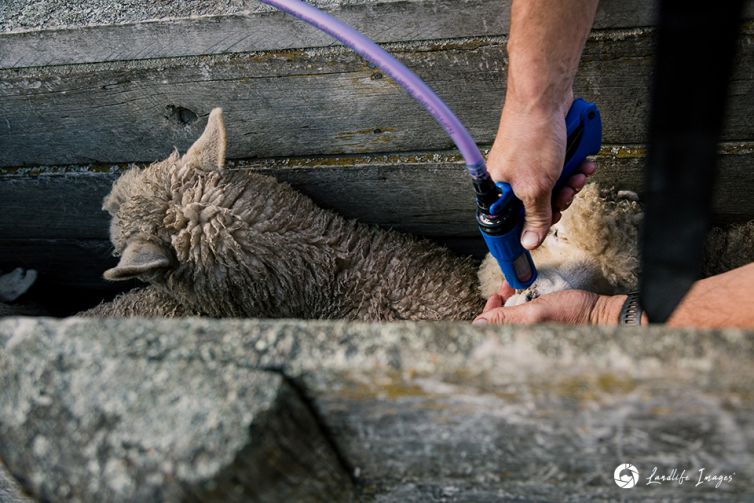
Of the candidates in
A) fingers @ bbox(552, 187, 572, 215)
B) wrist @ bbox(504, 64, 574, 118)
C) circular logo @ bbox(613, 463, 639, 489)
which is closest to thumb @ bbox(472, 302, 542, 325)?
fingers @ bbox(552, 187, 572, 215)

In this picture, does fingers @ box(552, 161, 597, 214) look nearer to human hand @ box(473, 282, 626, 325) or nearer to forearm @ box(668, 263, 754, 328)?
human hand @ box(473, 282, 626, 325)

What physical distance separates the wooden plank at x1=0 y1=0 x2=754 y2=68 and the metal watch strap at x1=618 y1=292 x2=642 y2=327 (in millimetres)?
900

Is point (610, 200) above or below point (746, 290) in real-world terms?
below

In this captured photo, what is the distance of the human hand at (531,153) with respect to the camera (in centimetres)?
185

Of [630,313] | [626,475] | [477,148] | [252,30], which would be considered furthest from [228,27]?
[626,475]

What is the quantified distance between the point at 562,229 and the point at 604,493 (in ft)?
4.48

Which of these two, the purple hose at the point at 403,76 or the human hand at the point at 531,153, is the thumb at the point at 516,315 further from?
the purple hose at the point at 403,76

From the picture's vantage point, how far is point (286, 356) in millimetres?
1081

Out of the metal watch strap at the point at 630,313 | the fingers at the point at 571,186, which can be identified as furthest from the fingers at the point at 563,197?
the metal watch strap at the point at 630,313

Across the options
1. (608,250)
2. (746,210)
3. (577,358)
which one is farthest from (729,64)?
(746,210)

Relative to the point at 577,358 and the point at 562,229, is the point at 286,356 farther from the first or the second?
the point at 562,229

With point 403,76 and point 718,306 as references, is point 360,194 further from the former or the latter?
point 718,306

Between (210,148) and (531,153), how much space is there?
1333mm

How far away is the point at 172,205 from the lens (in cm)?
254
